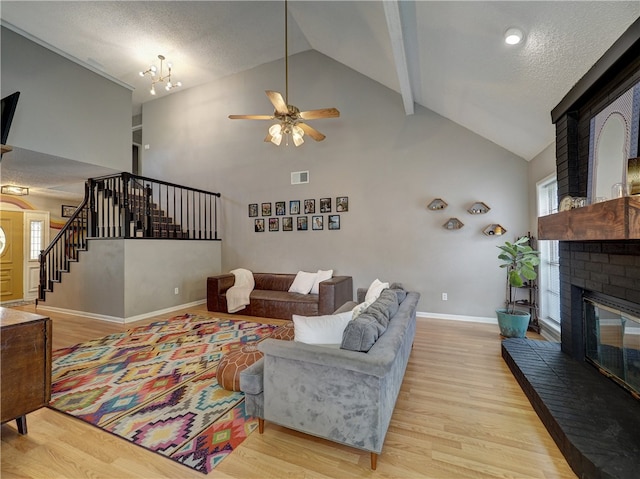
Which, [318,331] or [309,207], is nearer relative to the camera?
[318,331]

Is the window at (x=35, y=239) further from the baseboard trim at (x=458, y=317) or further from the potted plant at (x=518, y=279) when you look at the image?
the potted plant at (x=518, y=279)

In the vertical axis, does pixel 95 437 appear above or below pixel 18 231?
below

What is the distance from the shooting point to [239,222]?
6.55 metres

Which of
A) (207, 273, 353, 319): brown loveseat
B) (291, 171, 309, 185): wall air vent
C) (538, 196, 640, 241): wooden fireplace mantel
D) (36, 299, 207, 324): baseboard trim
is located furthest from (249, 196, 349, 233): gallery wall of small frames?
(538, 196, 640, 241): wooden fireplace mantel

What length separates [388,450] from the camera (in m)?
1.79

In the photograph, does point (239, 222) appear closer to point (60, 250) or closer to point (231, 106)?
point (231, 106)

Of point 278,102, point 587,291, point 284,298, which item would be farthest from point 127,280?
point 587,291

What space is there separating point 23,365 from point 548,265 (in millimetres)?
5649

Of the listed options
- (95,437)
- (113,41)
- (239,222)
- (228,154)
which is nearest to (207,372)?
(95,437)

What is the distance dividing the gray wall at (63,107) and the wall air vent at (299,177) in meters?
3.32

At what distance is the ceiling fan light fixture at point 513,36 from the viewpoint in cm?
227

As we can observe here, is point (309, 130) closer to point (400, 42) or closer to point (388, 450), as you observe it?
point (400, 42)

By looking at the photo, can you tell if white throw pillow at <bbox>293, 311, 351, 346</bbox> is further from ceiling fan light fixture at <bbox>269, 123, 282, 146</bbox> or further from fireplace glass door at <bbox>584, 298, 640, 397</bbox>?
ceiling fan light fixture at <bbox>269, 123, 282, 146</bbox>

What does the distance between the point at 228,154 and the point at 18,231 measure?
16.8 feet
